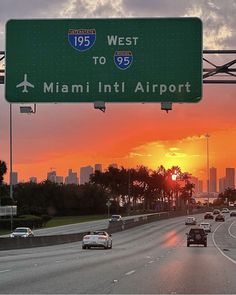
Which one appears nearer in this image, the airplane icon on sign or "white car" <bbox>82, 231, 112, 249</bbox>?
the airplane icon on sign

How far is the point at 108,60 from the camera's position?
20.3 m

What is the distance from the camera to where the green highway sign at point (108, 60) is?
20.0 metres

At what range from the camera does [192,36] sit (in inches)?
788

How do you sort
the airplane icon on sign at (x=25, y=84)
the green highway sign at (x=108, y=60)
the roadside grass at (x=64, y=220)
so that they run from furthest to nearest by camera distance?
the roadside grass at (x=64, y=220)
the airplane icon on sign at (x=25, y=84)
the green highway sign at (x=108, y=60)

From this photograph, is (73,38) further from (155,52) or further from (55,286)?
(55,286)

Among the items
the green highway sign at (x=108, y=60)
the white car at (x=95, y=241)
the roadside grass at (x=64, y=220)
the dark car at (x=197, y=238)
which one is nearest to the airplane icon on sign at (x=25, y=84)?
the green highway sign at (x=108, y=60)

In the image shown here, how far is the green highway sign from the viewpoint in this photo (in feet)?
65.8

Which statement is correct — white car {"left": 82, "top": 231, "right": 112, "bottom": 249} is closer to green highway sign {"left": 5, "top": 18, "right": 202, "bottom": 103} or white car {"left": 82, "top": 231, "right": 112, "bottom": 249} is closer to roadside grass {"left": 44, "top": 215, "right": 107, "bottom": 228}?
green highway sign {"left": 5, "top": 18, "right": 202, "bottom": 103}

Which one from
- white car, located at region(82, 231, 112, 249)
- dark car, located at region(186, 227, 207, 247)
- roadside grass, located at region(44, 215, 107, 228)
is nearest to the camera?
white car, located at region(82, 231, 112, 249)

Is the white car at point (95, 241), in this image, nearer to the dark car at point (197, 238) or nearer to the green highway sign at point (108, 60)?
the dark car at point (197, 238)

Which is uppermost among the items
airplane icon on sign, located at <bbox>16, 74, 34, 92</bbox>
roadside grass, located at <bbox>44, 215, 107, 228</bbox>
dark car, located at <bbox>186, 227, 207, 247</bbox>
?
airplane icon on sign, located at <bbox>16, 74, 34, 92</bbox>

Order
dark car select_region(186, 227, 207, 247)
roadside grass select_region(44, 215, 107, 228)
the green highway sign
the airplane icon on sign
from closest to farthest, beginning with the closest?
the green highway sign
the airplane icon on sign
dark car select_region(186, 227, 207, 247)
roadside grass select_region(44, 215, 107, 228)

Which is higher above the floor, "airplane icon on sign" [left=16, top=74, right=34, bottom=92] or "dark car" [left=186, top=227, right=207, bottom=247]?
"airplane icon on sign" [left=16, top=74, right=34, bottom=92]

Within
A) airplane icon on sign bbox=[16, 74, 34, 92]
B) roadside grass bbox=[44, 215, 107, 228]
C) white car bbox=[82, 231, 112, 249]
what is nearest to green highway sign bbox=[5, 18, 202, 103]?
airplane icon on sign bbox=[16, 74, 34, 92]
